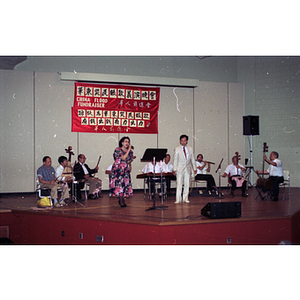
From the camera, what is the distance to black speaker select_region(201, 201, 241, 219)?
16.4 ft

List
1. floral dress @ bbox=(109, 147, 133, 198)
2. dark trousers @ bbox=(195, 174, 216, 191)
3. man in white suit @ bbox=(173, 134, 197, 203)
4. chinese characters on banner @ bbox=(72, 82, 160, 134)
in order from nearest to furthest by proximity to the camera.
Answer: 1. floral dress @ bbox=(109, 147, 133, 198)
2. man in white suit @ bbox=(173, 134, 197, 203)
3. dark trousers @ bbox=(195, 174, 216, 191)
4. chinese characters on banner @ bbox=(72, 82, 160, 134)

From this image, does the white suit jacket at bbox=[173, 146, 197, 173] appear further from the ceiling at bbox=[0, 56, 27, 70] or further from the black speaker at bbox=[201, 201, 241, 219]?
the ceiling at bbox=[0, 56, 27, 70]

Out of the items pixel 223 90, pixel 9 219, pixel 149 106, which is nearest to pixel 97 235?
pixel 9 219

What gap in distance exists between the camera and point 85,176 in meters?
7.21

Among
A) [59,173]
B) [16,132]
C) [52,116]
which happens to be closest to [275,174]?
[59,173]

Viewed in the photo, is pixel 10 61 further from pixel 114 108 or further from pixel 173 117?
pixel 173 117

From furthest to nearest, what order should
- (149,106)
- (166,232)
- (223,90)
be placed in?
1. (223,90)
2. (149,106)
3. (166,232)

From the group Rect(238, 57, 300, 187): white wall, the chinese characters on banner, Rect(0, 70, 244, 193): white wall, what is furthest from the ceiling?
Rect(238, 57, 300, 187): white wall

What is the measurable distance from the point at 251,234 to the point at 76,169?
12.2ft

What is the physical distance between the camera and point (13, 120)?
8.32 meters

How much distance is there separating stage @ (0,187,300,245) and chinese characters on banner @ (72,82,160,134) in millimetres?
2945

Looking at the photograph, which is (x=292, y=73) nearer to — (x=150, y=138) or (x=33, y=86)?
(x=150, y=138)

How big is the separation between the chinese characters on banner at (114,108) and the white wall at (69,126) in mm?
Result: 192

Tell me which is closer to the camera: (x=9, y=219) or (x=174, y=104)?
(x=9, y=219)
